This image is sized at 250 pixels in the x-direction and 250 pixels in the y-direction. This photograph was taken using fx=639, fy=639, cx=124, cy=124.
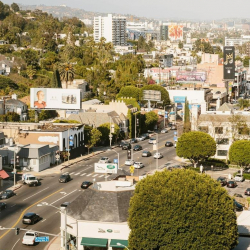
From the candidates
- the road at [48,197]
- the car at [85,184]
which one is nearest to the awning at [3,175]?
the road at [48,197]

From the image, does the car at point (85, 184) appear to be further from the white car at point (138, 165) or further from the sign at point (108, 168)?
the white car at point (138, 165)

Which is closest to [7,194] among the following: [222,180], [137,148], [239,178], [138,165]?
[138,165]

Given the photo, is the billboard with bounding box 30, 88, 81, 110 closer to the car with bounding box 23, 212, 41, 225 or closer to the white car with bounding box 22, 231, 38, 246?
the car with bounding box 23, 212, 41, 225

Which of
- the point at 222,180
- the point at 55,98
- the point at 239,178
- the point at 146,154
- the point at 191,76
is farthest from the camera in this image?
the point at 191,76

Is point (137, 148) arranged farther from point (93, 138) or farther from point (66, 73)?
point (66, 73)

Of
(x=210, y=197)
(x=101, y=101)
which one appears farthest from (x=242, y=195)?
(x=101, y=101)

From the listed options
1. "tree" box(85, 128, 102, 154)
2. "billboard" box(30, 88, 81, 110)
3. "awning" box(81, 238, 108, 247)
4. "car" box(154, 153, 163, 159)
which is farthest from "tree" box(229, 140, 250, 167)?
"awning" box(81, 238, 108, 247)
